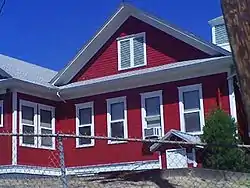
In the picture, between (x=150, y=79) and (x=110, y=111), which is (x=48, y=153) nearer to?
(x=110, y=111)

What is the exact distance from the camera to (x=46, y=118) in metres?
23.4

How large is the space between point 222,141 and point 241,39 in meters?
13.6

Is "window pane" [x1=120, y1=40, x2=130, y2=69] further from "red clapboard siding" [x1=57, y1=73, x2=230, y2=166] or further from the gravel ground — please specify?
the gravel ground

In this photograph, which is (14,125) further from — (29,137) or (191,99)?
(191,99)

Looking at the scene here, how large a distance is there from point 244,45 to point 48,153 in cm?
1941

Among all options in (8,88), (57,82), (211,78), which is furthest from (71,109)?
(211,78)

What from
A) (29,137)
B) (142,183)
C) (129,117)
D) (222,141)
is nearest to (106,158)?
(129,117)

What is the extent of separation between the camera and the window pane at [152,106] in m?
21.6

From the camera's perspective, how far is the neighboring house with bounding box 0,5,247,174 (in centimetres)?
2083

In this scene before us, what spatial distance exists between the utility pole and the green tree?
11993 millimetres

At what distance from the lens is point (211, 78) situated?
20.6 metres

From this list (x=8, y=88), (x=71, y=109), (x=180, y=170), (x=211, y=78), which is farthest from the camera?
(x=71, y=109)

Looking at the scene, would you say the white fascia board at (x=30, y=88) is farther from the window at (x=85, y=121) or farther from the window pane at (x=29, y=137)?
the window pane at (x=29, y=137)

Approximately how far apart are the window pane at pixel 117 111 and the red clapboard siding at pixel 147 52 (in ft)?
4.71
